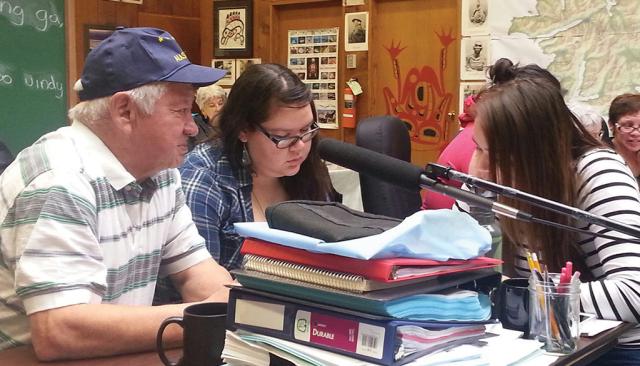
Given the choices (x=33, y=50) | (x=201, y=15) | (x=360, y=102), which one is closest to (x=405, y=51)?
(x=360, y=102)

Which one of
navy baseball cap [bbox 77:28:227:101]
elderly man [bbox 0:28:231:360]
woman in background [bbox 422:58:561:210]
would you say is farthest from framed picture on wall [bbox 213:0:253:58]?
navy baseball cap [bbox 77:28:227:101]

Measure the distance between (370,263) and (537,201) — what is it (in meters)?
0.22

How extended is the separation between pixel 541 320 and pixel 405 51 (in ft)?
12.9

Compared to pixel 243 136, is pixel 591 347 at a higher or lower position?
lower

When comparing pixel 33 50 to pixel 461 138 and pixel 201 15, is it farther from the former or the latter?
pixel 461 138

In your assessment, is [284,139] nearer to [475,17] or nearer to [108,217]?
[108,217]

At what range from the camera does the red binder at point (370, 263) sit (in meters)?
0.92

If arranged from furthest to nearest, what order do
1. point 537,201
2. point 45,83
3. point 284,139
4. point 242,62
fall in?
point 242,62 → point 45,83 → point 284,139 → point 537,201

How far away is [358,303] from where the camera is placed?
36.5 inches

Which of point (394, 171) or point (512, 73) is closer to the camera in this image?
point (394, 171)

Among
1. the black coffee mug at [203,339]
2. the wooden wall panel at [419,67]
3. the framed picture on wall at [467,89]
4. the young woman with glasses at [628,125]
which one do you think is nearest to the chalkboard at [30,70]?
the wooden wall panel at [419,67]

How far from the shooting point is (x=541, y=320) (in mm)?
1152

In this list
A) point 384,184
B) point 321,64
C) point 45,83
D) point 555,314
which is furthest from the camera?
point 321,64

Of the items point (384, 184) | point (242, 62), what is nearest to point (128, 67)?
point (384, 184)
